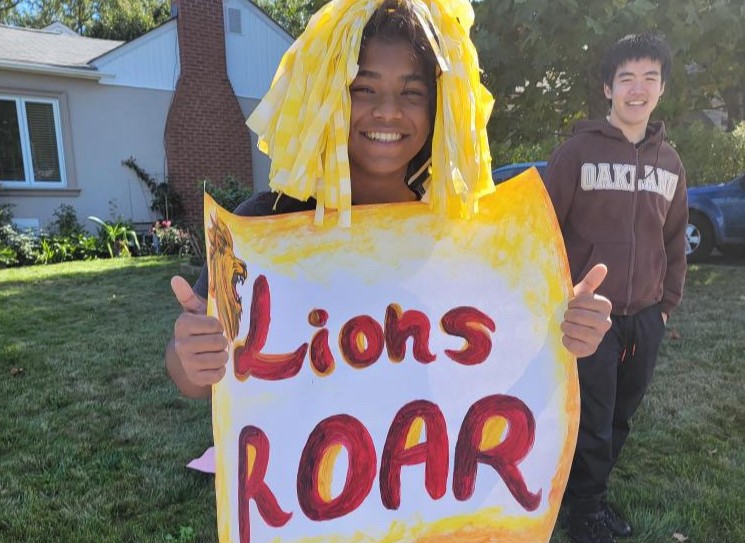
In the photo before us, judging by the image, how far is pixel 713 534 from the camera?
2424 mm

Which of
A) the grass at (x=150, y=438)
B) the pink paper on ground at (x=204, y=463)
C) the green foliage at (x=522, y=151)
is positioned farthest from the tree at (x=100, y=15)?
the pink paper on ground at (x=204, y=463)

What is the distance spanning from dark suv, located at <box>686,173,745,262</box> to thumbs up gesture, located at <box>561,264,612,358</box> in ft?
25.1

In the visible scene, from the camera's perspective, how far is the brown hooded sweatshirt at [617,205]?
2293 millimetres

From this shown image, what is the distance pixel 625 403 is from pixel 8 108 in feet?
35.3

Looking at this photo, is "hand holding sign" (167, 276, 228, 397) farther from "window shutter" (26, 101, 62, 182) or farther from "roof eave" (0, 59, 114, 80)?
"window shutter" (26, 101, 62, 182)

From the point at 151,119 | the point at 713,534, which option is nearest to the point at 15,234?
the point at 151,119

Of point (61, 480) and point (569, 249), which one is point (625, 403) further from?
point (61, 480)

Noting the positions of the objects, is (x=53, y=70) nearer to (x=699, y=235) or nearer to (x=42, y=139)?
(x=42, y=139)

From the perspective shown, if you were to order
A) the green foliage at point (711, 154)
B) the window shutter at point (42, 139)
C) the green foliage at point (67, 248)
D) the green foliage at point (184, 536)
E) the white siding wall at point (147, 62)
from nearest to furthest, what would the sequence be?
the green foliage at point (184, 536) < the green foliage at point (711, 154) < the green foliage at point (67, 248) < the window shutter at point (42, 139) < the white siding wall at point (147, 62)

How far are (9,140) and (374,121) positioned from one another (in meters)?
10.8

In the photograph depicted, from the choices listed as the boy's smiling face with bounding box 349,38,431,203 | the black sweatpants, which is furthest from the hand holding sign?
the black sweatpants

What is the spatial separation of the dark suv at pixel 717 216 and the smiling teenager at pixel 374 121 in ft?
25.5

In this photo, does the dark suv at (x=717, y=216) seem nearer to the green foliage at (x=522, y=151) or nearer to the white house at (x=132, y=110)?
the green foliage at (x=522, y=151)

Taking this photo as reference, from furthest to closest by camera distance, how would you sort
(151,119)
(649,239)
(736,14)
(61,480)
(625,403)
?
(151,119), (736,14), (61,480), (625,403), (649,239)
